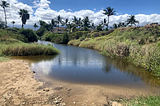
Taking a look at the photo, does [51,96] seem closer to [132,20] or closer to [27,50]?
[27,50]

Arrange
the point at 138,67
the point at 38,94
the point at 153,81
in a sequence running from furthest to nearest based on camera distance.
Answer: the point at 138,67, the point at 153,81, the point at 38,94

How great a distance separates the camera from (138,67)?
13.1 meters

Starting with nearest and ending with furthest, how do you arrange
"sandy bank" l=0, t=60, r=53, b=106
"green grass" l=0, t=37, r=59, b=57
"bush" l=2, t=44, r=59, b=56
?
"sandy bank" l=0, t=60, r=53, b=106 < "green grass" l=0, t=37, r=59, b=57 < "bush" l=2, t=44, r=59, b=56

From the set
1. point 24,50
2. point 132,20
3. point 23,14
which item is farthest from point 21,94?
point 23,14

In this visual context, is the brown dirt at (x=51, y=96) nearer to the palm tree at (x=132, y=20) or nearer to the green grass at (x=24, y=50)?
the green grass at (x=24, y=50)

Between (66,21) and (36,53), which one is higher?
(66,21)

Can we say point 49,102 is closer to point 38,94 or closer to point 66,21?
point 38,94

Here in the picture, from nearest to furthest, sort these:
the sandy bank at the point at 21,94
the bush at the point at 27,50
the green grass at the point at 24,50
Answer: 1. the sandy bank at the point at 21,94
2. the green grass at the point at 24,50
3. the bush at the point at 27,50

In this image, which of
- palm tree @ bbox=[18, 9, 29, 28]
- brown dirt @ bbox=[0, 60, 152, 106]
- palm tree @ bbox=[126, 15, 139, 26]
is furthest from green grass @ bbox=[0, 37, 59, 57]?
palm tree @ bbox=[18, 9, 29, 28]

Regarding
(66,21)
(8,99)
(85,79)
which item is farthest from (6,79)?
(66,21)

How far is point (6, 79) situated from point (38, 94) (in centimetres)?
284

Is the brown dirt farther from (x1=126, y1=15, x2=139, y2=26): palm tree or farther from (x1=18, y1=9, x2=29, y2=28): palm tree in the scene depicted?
(x1=18, y1=9, x2=29, y2=28): palm tree

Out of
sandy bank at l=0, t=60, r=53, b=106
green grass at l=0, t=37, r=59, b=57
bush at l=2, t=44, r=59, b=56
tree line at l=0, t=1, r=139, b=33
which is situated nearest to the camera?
sandy bank at l=0, t=60, r=53, b=106

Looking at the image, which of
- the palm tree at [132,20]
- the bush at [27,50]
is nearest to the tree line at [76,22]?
the palm tree at [132,20]
